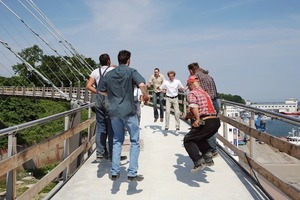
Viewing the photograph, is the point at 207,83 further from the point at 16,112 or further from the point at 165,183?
the point at 16,112

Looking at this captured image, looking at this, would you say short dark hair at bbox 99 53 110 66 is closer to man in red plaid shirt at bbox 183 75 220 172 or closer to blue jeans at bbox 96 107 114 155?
blue jeans at bbox 96 107 114 155

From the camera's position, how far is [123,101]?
14.9ft

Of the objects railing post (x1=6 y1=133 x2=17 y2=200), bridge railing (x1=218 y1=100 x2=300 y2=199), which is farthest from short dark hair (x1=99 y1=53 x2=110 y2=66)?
railing post (x1=6 y1=133 x2=17 y2=200)

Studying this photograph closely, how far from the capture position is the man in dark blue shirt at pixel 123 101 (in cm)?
454

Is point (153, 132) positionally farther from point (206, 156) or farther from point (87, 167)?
point (206, 156)

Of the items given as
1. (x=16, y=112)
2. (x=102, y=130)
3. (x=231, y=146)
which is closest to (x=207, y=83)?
(x=231, y=146)

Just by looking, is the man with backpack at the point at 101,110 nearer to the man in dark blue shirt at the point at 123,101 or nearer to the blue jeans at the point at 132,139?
the man in dark blue shirt at the point at 123,101

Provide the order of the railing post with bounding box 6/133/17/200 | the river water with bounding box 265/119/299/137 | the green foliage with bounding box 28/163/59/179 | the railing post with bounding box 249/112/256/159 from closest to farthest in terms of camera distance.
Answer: the railing post with bounding box 6/133/17/200 < the river water with bounding box 265/119/299/137 < the railing post with bounding box 249/112/256/159 < the green foliage with bounding box 28/163/59/179

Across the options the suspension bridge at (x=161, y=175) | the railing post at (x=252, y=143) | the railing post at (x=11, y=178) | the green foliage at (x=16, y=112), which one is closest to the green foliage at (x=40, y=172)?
the green foliage at (x=16, y=112)

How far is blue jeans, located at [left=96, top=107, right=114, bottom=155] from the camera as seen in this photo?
232 inches

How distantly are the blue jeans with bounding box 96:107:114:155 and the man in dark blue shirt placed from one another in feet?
3.88

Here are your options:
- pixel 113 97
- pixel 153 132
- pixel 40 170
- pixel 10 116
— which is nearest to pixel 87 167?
pixel 113 97

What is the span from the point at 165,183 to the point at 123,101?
1446 millimetres

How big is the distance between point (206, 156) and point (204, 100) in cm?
85
